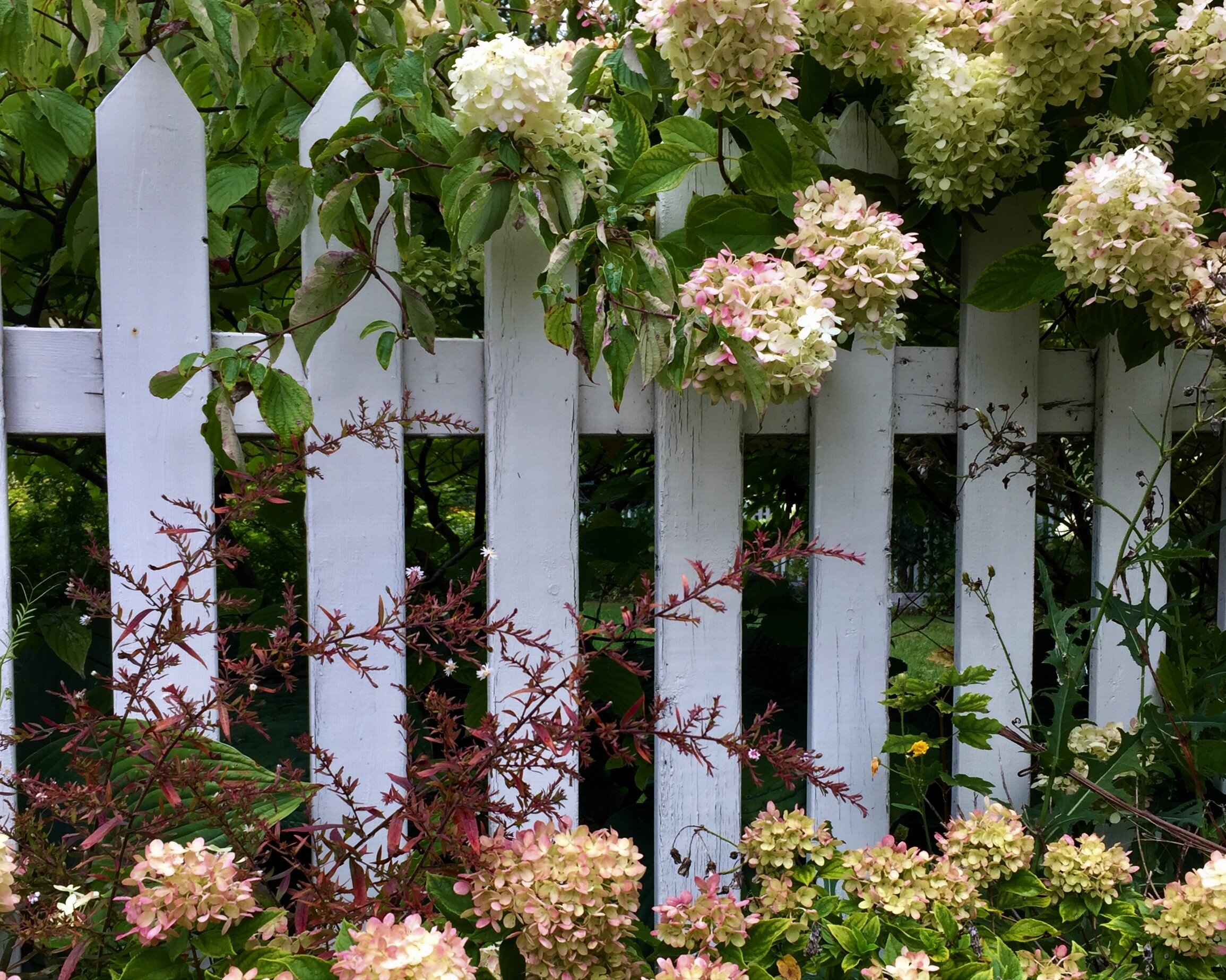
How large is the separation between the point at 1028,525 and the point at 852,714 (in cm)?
44

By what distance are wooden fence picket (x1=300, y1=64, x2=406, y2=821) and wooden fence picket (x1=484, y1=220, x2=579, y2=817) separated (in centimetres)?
14

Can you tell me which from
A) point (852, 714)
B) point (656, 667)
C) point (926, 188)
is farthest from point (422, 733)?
point (926, 188)

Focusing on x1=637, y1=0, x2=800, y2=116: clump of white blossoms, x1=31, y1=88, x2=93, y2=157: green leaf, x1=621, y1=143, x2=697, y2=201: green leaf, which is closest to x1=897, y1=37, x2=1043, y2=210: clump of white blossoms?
x1=637, y1=0, x2=800, y2=116: clump of white blossoms

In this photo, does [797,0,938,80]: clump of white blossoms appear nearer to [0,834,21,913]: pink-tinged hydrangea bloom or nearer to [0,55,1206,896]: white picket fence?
[0,55,1206,896]: white picket fence

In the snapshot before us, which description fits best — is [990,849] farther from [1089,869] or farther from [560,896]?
[560,896]

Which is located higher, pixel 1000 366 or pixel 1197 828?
pixel 1000 366

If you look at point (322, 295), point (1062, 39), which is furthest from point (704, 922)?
point (1062, 39)

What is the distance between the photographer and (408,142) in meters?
1.35

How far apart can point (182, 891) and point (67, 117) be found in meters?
1.06

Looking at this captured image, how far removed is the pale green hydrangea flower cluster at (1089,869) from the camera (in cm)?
128

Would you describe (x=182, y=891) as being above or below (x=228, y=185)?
below

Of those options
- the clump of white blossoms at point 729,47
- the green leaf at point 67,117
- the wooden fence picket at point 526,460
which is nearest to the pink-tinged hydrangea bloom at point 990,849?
the wooden fence picket at point 526,460

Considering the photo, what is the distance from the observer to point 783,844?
4.22 ft

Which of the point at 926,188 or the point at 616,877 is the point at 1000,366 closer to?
the point at 926,188
